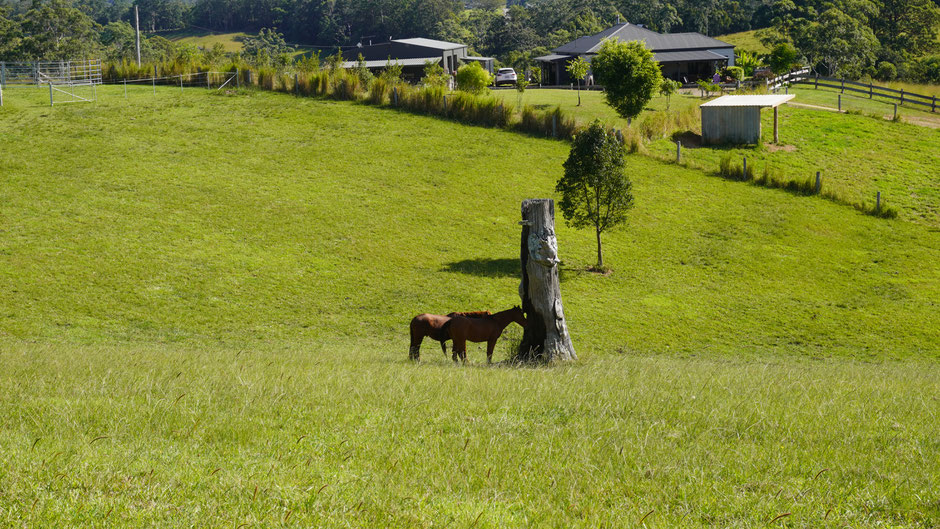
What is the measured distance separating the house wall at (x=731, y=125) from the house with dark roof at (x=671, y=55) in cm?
2934

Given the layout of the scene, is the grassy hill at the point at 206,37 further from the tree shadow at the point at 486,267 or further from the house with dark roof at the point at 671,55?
the tree shadow at the point at 486,267

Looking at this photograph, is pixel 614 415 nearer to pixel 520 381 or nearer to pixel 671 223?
pixel 520 381

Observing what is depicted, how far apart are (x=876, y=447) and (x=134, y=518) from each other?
6.00 m

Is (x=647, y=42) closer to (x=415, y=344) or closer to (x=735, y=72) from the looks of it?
(x=735, y=72)

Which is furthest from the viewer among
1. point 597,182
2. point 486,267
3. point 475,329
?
point 597,182

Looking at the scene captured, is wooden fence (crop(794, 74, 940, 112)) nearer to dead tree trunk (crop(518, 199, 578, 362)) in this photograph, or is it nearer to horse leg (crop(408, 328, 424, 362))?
dead tree trunk (crop(518, 199, 578, 362))

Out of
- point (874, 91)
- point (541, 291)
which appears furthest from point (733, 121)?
point (541, 291)

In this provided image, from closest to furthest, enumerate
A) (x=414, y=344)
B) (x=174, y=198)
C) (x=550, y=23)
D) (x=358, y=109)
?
(x=414, y=344)
(x=174, y=198)
(x=358, y=109)
(x=550, y=23)

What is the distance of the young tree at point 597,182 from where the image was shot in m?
25.5

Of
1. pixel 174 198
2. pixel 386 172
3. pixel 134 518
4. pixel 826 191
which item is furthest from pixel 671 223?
pixel 134 518

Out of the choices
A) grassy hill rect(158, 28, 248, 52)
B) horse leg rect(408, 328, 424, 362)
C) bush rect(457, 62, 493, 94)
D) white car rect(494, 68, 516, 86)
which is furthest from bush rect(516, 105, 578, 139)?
grassy hill rect(158, 28, 248, 52)

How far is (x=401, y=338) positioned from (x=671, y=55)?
60752mm

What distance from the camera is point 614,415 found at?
26.7 ft

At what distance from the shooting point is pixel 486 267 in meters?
24.8
